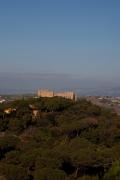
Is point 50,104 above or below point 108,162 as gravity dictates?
above

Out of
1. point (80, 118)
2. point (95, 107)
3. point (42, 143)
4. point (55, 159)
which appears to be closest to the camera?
point (55, 159)

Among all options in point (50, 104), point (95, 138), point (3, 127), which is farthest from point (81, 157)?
point (50, 104)

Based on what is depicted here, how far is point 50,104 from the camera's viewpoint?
30891mm

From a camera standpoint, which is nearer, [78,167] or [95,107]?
[78,167]

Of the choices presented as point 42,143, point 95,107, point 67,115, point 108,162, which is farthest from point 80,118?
point 108,162

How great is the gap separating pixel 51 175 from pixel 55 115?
42.6 feet

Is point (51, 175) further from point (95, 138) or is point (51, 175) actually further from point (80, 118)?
point (80, 118)

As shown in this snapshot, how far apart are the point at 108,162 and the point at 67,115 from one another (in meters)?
9.78

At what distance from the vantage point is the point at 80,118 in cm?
2958

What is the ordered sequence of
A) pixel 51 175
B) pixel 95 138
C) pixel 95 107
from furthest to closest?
pixel 95 107 < pixel 95 138 < pixel 51 175

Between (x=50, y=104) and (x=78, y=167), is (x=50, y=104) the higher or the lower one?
the higher one

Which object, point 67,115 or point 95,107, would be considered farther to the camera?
point 95,107

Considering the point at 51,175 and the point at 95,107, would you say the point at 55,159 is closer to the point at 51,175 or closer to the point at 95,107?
the point at 51,175

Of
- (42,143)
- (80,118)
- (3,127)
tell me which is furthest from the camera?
(80,118)
